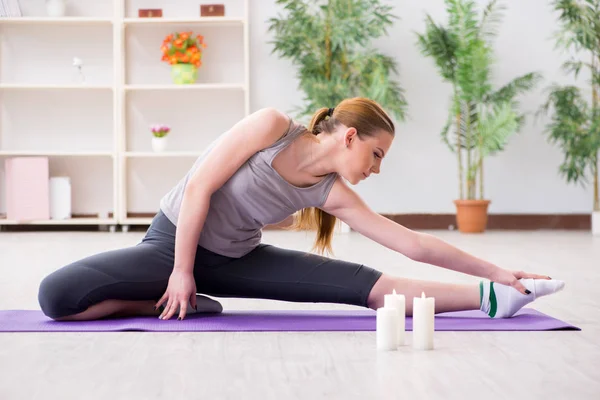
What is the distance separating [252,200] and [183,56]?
3.73 meters

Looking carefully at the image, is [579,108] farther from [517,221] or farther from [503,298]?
[503,298]

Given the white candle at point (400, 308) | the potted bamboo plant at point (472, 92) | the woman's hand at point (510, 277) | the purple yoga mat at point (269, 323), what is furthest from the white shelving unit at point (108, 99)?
the white candle at point (400, 308)

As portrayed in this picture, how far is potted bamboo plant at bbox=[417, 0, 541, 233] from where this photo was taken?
5508 mm

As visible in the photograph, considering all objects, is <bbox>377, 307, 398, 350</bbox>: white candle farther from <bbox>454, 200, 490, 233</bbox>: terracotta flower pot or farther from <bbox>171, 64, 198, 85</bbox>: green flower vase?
<bbox>171, 64, 198, 85</bbox>: green flower vase

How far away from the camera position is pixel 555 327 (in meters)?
2.12

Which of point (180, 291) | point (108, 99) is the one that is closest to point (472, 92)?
point (108, 99)

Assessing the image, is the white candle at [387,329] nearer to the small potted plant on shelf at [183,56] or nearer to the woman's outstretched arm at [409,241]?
the woman's outstretched arm at [409,241]

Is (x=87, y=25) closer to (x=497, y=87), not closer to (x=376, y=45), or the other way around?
(x=376, y=45)

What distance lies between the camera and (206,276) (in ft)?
7.27
